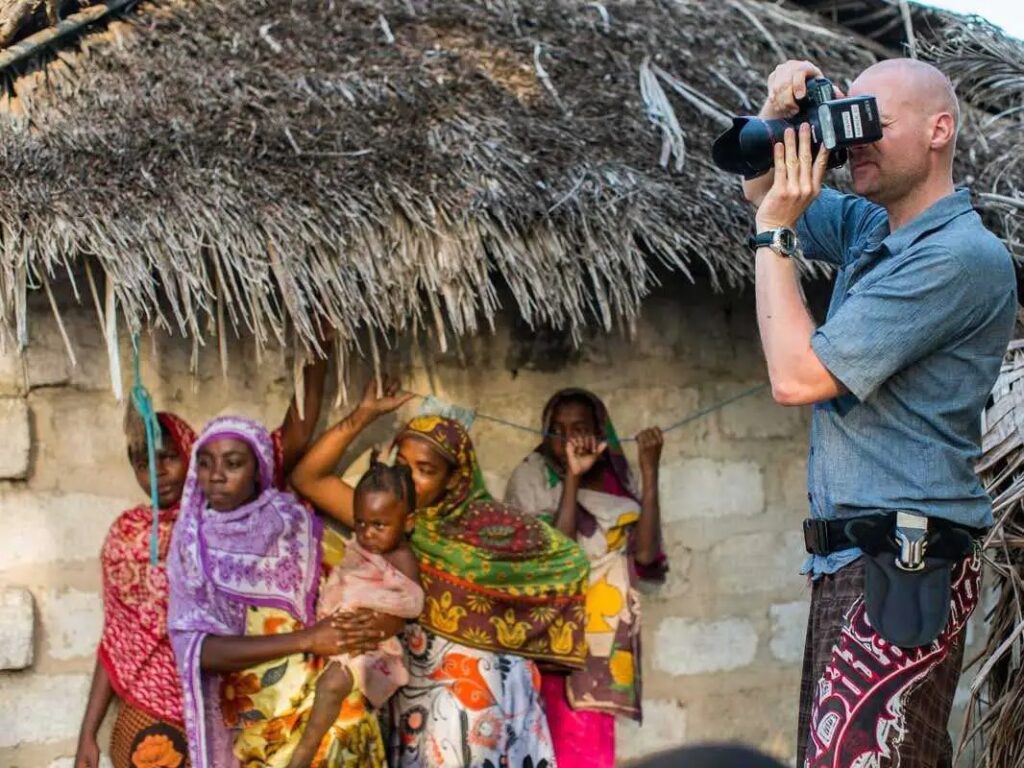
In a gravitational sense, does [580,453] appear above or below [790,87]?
below

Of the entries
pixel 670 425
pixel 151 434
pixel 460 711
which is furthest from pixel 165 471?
pixel 670 425

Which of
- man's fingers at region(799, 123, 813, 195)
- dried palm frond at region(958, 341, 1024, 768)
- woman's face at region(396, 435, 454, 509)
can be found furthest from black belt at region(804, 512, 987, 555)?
woman's face at region(396, 435, 454, 509)

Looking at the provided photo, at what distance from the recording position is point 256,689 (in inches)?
170

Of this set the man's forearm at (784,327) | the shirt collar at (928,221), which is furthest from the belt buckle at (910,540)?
the shirt collar at (928,221)

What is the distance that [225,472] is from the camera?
432cm

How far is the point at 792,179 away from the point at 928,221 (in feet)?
0.89

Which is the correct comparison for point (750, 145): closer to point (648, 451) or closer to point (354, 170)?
point (354, 170)

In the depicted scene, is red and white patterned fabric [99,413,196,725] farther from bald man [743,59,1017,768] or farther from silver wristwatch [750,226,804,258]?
silver wristwatch [750,226,804,258]

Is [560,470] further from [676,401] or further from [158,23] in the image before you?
[158,23]

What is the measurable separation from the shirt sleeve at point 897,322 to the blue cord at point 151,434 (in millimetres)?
2250

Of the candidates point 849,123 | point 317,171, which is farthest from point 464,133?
point 849,123

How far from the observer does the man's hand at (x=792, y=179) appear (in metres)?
2.76

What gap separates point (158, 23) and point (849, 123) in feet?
9.95

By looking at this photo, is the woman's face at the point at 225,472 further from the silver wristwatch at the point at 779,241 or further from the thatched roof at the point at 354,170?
the silver wristwatch at the point at 779,241
